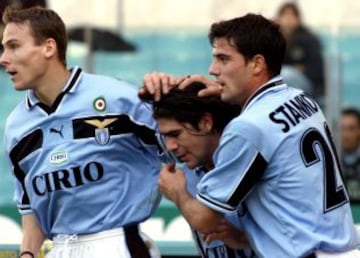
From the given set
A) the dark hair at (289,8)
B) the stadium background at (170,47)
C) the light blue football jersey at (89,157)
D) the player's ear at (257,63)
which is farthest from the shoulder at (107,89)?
the dark hair at (289,8)

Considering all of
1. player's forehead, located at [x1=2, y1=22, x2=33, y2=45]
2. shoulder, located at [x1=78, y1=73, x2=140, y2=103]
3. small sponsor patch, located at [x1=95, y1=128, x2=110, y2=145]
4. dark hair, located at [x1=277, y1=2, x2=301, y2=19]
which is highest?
player's forehead, located at [x1=2, y1=22, x2=33, y2=45]

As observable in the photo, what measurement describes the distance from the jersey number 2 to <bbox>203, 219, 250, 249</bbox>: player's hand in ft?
1.47

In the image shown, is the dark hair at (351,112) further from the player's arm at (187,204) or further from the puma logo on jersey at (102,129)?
the player's arm at (187,204)

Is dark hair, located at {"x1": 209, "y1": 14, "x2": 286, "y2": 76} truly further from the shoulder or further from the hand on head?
the shoulder

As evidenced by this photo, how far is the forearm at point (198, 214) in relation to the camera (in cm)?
460

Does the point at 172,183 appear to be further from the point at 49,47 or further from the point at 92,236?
the point at 49,47

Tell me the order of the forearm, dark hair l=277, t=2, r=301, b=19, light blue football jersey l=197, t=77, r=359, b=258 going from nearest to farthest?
light blue football jersey l=197, t=77, r=359, b=258, the forearm, dark hair l=277, t=2, r=301, b=19

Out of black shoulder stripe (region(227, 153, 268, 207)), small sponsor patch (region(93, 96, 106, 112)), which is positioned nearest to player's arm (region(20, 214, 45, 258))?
small sponsor patch (region(93, 96, 106, 112))

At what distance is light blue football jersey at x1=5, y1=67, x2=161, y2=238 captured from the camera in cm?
530

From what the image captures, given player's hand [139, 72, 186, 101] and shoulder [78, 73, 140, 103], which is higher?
player's hand [139, 72, 186, 101]

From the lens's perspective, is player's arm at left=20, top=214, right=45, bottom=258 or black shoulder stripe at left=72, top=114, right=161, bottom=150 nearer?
black shoulder stripe at left=72, top=114, right=161, bottom=150

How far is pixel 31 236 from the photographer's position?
217 inches

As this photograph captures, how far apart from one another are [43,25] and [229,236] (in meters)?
1.29

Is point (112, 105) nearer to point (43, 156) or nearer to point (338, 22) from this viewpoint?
point (43, 156)
